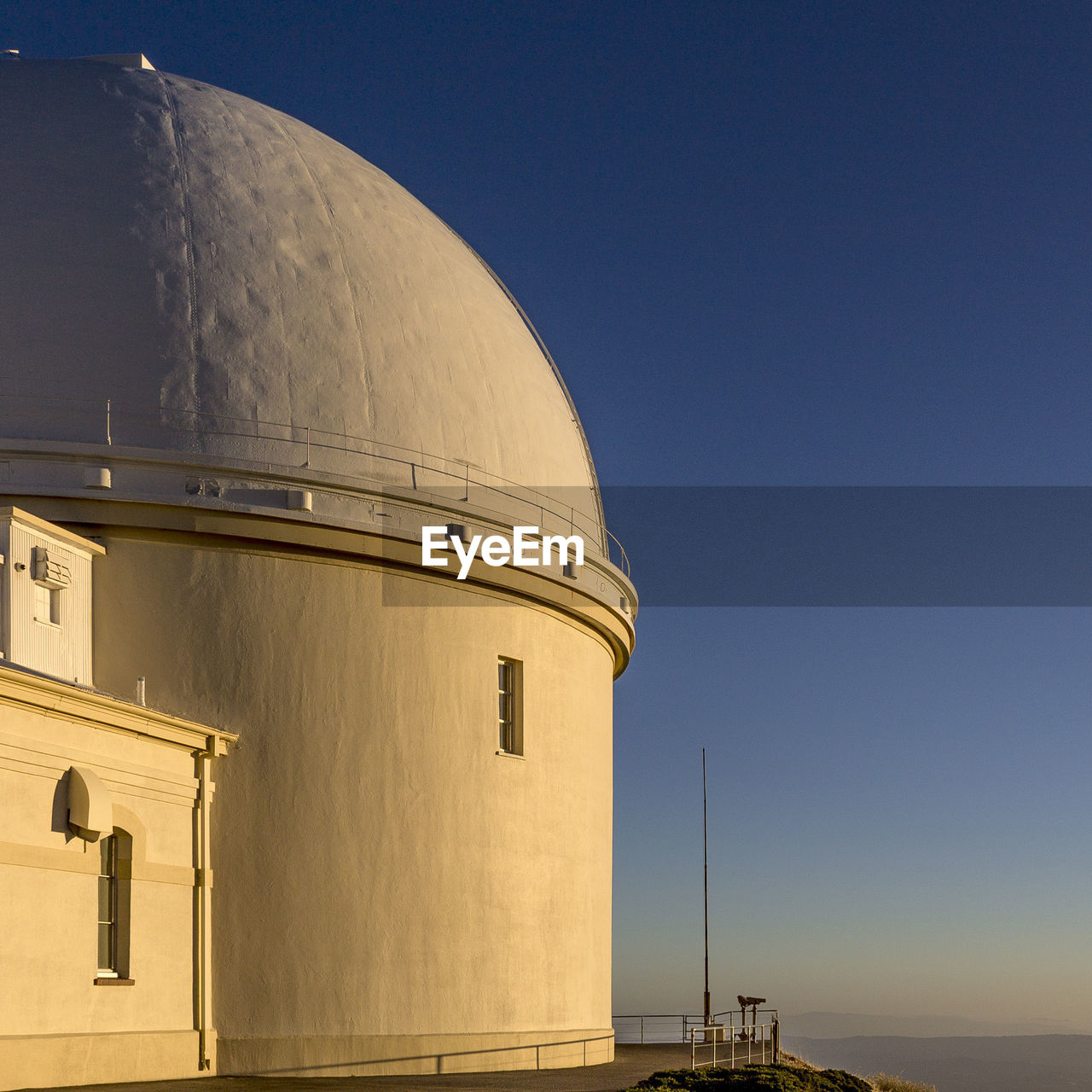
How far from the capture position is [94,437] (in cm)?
1555

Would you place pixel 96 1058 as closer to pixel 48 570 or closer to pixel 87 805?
pixel 87 805

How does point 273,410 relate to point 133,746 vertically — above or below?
above

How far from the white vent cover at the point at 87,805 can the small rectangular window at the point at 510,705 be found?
545cm

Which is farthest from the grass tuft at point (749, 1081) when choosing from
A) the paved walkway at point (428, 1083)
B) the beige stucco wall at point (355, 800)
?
the beige stucco wall at point (355, 800)

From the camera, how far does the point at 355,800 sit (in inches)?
626

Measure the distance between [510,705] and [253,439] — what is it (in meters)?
4.37

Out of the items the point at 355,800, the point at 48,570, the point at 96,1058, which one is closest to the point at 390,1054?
the point at 355,800

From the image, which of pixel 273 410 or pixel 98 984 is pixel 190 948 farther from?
pixel 273 410

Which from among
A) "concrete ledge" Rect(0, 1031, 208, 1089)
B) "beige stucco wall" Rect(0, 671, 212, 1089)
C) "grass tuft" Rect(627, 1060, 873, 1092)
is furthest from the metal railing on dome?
"grass tuft" Rect(627, 1060, 873, 1092)

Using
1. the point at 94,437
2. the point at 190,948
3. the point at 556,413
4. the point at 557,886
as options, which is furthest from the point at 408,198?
the point at 190,948

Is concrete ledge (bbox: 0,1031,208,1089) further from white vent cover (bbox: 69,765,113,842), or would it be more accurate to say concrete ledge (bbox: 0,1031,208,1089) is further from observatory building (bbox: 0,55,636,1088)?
white vent cover (bbox: 69,765,113,842)

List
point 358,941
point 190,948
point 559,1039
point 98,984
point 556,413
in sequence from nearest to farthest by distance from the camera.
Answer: point 98,984 < point 190,948 < point 358,941 < point 559,1039 < point 556,413

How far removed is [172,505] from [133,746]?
2.54 m

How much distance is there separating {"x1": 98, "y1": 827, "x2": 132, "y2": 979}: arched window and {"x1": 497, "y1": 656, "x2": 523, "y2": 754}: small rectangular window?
5.00 metres
